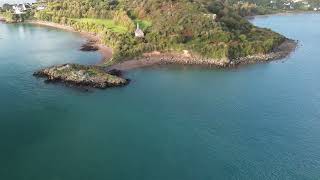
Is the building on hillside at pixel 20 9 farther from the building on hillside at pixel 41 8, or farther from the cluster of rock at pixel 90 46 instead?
the cluster of rock at pixel 90 46

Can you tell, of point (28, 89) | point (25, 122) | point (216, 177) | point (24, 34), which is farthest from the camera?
point (24, 34)

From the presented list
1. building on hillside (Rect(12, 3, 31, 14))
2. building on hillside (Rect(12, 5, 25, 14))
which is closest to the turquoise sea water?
building on hillside (Rect(12, 5, 25, 14))

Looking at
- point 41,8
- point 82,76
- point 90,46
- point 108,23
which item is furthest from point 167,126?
point 41,8

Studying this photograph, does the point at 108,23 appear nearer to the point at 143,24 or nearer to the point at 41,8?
the point at 143,24

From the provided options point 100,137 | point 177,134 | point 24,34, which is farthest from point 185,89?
point 24,34

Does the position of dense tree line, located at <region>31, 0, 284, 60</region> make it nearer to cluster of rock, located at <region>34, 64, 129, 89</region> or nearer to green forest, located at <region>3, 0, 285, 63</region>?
green forest, located at <region>3, 0, 285, 63</region>

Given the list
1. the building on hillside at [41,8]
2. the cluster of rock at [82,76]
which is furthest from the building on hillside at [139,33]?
the building on hillside at [41,8]

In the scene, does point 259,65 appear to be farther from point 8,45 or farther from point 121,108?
point 8,45
